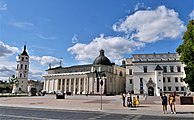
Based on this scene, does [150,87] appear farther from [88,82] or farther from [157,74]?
[88,82]

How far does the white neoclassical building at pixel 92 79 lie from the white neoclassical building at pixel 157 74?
18.8m

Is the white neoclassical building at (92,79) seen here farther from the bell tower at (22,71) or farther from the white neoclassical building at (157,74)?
the white neoclassical building at (157,74)

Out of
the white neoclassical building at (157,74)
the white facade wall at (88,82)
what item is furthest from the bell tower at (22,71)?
the white neoclassical building at (157,74)

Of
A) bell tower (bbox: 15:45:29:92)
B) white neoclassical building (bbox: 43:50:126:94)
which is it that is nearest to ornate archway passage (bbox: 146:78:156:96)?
white neoclassical building (bbox: 43:50:126:94)

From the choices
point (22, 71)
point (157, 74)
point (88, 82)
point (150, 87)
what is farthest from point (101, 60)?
point (22, 71)

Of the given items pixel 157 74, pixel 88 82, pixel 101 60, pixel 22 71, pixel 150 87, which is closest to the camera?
pixel 157 74

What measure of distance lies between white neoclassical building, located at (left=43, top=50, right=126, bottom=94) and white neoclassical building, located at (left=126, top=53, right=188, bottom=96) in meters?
18.8

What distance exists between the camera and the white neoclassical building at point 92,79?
89.1m

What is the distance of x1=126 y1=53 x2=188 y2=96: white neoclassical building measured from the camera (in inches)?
→ 2655

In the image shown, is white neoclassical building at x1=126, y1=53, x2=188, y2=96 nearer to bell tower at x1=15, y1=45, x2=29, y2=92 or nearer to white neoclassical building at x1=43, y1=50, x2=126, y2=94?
white neoclassical building at x1=43, y1=50, x2=126, y2=94

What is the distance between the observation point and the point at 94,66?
94188 mm

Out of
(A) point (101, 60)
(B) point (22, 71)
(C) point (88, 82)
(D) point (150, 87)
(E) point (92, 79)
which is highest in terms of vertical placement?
(A) point (101, 60)

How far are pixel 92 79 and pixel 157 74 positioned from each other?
33.5 metres

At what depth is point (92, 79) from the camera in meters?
90.9
